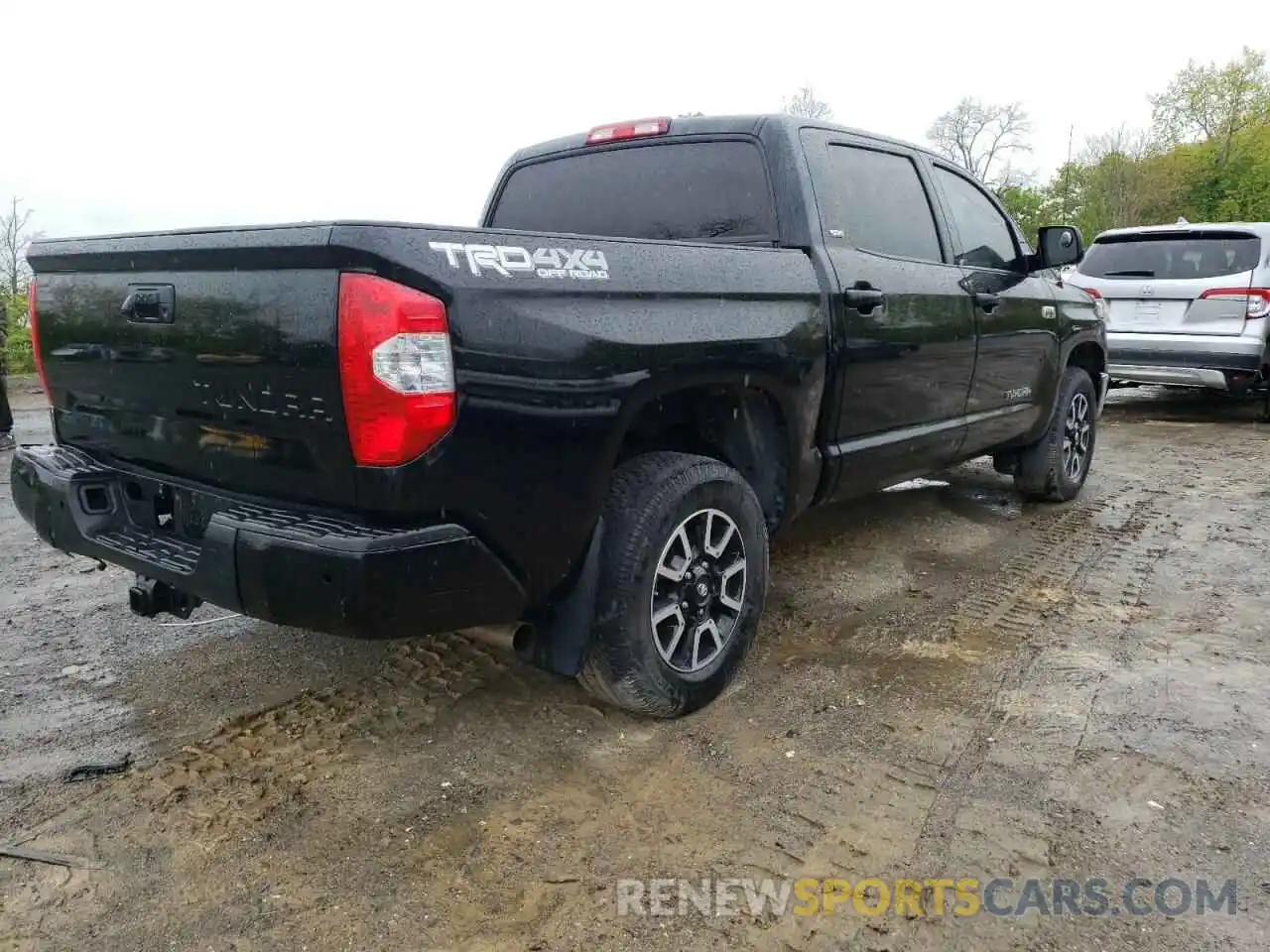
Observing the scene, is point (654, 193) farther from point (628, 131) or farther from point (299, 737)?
point (299, 737)

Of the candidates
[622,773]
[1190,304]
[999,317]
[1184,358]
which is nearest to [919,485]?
[999,317]

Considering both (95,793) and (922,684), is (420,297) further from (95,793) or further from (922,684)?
(922,684)

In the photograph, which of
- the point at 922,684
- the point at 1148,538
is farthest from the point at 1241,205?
the point at 922,684

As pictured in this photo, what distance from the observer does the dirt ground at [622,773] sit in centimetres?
208

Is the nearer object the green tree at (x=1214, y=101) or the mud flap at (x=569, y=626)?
the mud flap at (x=569, y=626)

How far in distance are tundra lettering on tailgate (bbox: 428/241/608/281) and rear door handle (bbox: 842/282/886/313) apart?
123cm

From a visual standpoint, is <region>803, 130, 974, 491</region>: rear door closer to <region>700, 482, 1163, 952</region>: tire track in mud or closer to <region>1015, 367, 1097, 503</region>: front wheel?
<region>700, 482, 1163, 952</region>: tire track in mud

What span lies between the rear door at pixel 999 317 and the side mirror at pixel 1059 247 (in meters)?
0.11

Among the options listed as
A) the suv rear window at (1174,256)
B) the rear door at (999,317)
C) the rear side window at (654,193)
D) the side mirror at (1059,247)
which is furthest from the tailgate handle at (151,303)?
the suv rear window at (1174,256)

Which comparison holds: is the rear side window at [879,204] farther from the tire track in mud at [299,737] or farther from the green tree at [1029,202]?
the green tree at [1029,202]

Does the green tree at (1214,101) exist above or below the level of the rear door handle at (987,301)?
above

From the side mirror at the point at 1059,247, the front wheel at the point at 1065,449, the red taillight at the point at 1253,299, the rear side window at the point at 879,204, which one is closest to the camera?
the rear side window at the point at 879,204

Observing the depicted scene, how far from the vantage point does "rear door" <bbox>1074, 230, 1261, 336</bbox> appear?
318 inches

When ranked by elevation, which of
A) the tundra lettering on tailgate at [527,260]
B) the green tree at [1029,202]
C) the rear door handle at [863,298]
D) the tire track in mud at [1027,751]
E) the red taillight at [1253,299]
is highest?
the green tree at [1029,202]
